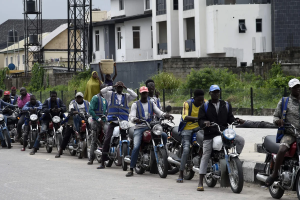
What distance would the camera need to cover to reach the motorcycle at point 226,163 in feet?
33.9

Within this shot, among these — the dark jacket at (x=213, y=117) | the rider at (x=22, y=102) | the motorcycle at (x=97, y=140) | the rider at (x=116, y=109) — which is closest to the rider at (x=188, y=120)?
the dark jacket at (x=213, y=117)

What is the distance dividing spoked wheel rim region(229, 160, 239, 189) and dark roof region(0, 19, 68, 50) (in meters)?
93.1

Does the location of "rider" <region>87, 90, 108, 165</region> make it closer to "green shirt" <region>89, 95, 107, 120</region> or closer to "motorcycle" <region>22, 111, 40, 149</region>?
"green shirt" <region>89, 95, 107, 120</region>

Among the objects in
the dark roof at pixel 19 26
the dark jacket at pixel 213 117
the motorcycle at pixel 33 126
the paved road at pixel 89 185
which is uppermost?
the dark roof at pixel 19 26

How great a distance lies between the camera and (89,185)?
Answer: 11.8m

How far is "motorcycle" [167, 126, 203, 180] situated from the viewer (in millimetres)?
11641

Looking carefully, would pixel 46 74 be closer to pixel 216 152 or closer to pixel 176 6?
pixel 176 6

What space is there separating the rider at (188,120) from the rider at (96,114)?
3.67 m

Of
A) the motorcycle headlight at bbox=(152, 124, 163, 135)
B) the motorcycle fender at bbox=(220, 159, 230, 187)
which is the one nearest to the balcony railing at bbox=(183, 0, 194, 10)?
the motorcycle headlight at bbox=(152, 124, 163, 135)

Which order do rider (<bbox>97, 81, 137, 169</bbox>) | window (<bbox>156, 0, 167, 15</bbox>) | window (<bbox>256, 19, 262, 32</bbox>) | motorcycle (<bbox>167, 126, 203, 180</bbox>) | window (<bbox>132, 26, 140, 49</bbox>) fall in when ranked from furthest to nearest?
window (<bbox>132, 26, 140, 49</bbox>) < window (<bbox>156, 0, 167, 15</bbox>) < window (<bbox>256, 19, 262, 32</bbox>) < rider (<bbox>97, 81, 137, 169</bbox>) < motorcycle (<bbox>167, 126, 203, 180</bbox>)

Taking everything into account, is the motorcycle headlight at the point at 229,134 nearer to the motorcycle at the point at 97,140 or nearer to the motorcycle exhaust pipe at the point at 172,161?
the motorcycle exhaust pipe at the point at 172,161

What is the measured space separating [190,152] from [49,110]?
23.5 ft

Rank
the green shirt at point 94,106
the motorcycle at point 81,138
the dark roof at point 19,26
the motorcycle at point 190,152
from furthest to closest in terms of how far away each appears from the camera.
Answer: the dark roof at point 19,26
the motorcycle at point 81,138
the green shirt at point 94,106
the motorcycle at point 190,152

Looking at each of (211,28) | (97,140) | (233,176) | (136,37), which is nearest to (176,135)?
(233,176)
